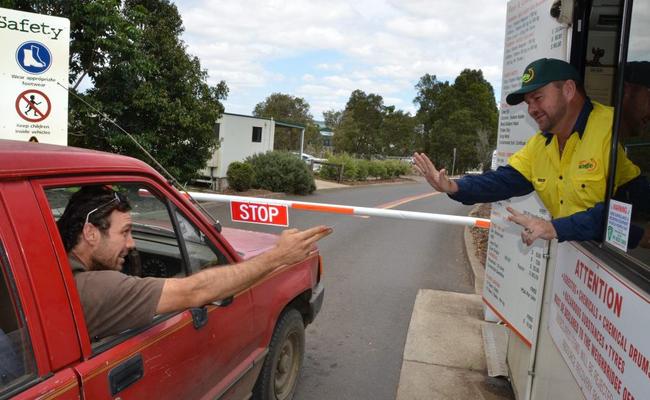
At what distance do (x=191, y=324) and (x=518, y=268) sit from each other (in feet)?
8.48

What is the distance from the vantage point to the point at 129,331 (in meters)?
1.92

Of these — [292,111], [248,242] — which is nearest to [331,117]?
[292,111]

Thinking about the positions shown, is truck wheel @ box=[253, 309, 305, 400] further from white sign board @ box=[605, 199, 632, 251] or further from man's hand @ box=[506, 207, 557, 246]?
white sign board @ box=[605, 199, 632, 251]

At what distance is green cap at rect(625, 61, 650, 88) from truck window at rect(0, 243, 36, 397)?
92.9 inches

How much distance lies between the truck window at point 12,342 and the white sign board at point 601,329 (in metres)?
1.94

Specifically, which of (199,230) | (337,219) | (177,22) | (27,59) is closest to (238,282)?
(199,230)

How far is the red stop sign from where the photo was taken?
16.2ft

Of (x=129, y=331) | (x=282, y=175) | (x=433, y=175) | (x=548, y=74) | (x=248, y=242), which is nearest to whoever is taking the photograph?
(x=129, y=331)

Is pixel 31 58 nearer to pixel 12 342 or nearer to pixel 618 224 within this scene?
pixel 12 342

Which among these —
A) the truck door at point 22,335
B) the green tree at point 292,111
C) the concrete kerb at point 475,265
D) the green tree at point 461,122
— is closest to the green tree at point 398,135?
the green tree at point 461,122

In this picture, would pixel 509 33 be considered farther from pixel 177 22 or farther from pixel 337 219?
pixel 177 22

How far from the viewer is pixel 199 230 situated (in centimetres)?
254

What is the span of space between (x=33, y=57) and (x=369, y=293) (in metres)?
4.84

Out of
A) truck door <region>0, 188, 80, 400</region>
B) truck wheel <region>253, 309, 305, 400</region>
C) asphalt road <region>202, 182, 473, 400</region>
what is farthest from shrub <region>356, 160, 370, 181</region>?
truck door <region>0, 188, 80, 400</region>
